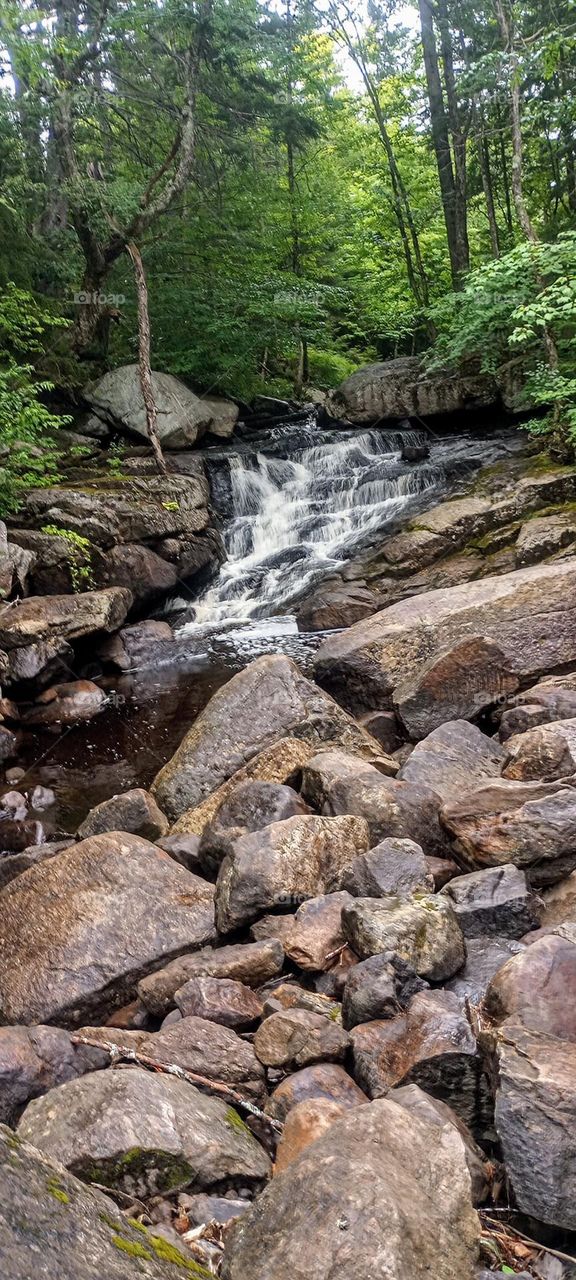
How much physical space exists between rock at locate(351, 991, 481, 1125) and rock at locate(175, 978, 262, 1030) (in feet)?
2.11

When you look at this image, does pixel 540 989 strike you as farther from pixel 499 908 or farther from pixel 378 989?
pixel 499 908

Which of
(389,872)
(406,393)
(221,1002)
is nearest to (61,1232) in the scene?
(221,1002)

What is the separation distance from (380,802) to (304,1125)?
2.36 meters

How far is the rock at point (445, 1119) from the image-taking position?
8.68 feet

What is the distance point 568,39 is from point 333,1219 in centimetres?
1520

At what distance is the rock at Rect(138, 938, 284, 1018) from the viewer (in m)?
3.96

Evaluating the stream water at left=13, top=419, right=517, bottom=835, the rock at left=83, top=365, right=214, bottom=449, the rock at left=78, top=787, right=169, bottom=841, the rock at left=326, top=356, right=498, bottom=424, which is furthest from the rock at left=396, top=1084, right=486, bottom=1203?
the rock at left=326, top=356, right=498, bottom=424

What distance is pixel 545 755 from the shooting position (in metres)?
5.09

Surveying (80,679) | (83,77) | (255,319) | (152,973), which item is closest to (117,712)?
(80,679)

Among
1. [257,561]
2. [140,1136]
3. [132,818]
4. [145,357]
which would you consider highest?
[145,357]

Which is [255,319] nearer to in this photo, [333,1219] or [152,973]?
[152,973]

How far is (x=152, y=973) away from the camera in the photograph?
14.4 feet

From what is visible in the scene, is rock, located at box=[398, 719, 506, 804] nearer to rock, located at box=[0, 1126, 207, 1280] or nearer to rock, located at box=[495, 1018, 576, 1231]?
rock, located at box=[495, 1018, 576, 1231]

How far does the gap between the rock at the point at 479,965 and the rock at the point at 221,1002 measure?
0.96 metres
